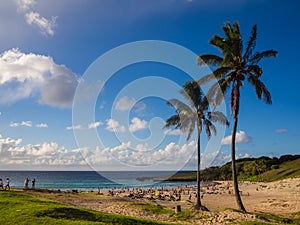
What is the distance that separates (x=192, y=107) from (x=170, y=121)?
2.66m

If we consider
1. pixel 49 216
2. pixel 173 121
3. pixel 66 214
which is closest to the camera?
pixel 49 216

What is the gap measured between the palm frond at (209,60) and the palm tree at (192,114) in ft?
17.0

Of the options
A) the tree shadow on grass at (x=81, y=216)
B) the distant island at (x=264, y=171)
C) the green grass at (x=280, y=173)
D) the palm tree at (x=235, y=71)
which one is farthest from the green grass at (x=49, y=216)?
the green grass at (x=280, y=173)

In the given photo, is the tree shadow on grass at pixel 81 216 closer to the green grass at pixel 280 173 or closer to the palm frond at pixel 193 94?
the palm frond at pixel 193 94

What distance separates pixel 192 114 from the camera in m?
30.5

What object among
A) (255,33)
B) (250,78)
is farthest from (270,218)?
(255,33)

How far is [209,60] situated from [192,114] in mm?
6859

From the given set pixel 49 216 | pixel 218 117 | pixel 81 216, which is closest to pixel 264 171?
pixel 218 117

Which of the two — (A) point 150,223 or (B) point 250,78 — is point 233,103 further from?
(A) point 150,223

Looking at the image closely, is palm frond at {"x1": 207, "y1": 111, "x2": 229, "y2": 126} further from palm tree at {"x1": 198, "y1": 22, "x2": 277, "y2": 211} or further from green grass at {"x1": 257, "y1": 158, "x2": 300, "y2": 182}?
green grass at {"x1": 257, "y1": 158, "x2": 300, "y2": 182}

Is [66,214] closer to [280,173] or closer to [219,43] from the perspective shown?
[219,43]

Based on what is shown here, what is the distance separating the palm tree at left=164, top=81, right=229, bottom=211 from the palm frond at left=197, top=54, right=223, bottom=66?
519cm

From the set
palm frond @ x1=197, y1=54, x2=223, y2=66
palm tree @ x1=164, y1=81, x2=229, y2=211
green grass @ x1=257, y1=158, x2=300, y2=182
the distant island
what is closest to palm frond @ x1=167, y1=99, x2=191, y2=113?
palm tree @ x1=164, y1=81, x2=229, y2=211

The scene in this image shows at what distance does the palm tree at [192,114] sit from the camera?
30.2 m
